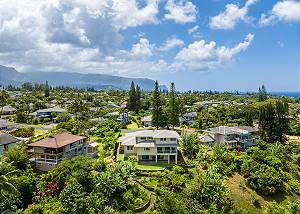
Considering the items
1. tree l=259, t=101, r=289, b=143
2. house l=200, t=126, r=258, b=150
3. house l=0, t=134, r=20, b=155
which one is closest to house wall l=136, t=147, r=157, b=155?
house l=200, t=126, r=258, b=150

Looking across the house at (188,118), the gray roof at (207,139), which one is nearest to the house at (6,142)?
the gray roof at (207,139)

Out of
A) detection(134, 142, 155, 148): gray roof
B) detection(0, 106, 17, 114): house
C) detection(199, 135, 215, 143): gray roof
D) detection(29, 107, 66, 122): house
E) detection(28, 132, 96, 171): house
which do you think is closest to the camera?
detection(28, 132, 96, 171): house

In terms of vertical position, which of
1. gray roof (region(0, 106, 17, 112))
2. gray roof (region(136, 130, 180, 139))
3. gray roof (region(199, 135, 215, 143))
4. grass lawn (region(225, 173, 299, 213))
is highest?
gray roof (region(136, 130, 180, 139))

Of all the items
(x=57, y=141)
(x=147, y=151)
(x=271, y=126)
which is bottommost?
(x=147, y=151)

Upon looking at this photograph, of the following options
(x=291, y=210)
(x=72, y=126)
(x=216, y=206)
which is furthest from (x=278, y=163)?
(x=72, y=126)

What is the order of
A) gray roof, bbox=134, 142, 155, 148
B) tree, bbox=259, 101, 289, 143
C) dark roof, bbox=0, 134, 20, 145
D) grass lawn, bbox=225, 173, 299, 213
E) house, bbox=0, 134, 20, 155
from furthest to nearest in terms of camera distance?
tree, bbox=259, 101, 289, 143, dark roof, bbox=0, 134, 20, 145, house, bbox=0, 134, 20, 155, gray roof, bbox=134, 142, 155, 148, grass lawn, bbox=225, 173, 299, 213

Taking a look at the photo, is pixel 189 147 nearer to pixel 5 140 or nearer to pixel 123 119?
pixel 5 140

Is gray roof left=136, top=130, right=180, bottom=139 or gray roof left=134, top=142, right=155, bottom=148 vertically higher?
gray roof left=136, top=130, right=180, bottom=139

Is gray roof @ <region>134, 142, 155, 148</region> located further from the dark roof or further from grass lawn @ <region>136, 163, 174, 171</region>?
the dark roof

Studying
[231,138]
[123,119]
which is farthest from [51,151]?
[123,119]

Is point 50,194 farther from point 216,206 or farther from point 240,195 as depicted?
point 240,195

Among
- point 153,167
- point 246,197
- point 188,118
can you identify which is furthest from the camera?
point 188,118

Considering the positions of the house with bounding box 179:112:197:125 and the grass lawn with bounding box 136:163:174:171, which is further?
the house with bounding box 179:112:197:125

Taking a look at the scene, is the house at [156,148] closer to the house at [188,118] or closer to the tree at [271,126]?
the tree at [271,126]
